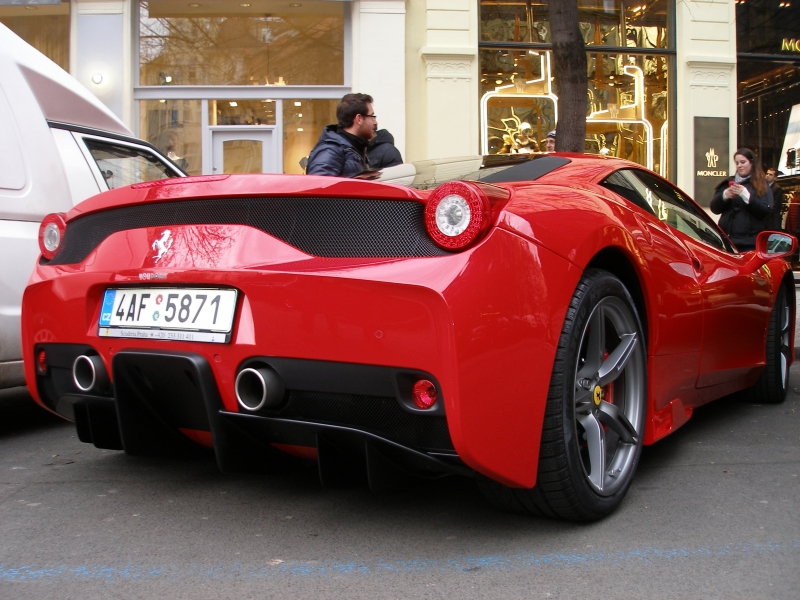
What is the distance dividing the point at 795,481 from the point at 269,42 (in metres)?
12.0

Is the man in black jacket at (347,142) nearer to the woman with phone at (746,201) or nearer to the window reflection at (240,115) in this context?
the woman with phone at (746,201)

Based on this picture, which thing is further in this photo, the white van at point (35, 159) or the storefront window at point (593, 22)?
the storefront window at point (593, 22)

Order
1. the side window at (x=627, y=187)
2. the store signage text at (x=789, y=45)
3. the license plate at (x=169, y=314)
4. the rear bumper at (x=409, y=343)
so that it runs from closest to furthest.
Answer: the rear bumper at (x=409, y=343) → the license plate at (x=169, y=314) → the side window at (x=627, y=187) → the store signage text at (x=789, y=45)

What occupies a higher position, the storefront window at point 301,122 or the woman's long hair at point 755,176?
the storefront window at point 301,122

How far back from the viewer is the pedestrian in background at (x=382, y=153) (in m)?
5.86

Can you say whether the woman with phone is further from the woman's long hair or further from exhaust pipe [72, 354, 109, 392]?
exhaust pipe [72, 354, 109, 392]

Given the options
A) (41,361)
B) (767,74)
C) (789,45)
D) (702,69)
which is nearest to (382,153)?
(41,361)

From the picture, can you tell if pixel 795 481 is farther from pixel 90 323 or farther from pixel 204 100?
pixel 204 100

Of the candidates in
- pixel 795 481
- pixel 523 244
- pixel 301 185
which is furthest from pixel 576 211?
pixel 795 481

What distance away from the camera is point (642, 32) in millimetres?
14773

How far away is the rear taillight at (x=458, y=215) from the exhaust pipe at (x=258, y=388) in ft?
1.98

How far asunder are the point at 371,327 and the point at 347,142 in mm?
3129

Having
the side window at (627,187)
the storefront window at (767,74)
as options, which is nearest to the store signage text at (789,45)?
the storefront window at (767,74)

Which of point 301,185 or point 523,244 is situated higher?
point 301,185
